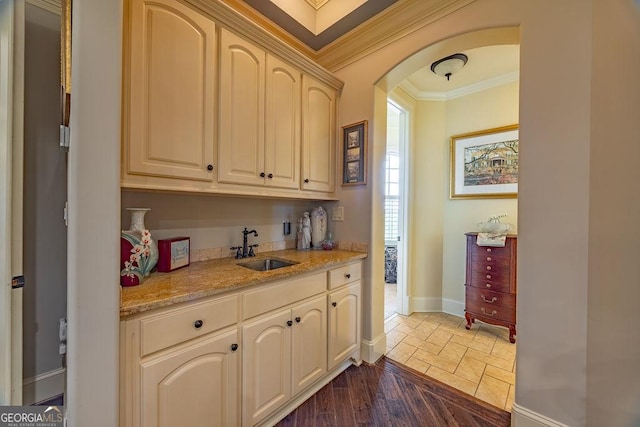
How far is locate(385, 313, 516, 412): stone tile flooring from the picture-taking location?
1.82 metres

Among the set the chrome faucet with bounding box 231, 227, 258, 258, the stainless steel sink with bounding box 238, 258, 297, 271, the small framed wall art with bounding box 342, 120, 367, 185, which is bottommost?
the stainless steel sink with bounding box 238, 258, 297, 271

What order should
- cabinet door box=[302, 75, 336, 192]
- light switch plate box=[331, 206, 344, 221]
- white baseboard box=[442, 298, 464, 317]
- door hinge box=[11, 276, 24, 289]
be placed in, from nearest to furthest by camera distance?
door hinge box=[11, 276, 24, 289], cabinet door box=[302, 75, 336, 192], light switch plate box=[331, 206, 344, 221], white baseboard box=[442, 298, 464, 317]

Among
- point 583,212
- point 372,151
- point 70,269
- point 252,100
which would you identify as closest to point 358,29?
point 372,151

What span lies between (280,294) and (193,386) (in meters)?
0.55

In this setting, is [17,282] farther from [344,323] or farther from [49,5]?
[344,323]

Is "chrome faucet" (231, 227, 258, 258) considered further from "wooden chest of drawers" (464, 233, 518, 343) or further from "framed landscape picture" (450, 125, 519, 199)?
"framed landscape picture" (450, 125, 519, 199)

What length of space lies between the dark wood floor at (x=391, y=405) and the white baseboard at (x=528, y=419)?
0.41 ft

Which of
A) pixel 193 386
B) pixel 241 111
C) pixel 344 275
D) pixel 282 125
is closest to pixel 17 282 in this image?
pixel 193 386

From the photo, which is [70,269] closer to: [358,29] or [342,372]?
[342,372]

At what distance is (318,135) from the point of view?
2129 mm

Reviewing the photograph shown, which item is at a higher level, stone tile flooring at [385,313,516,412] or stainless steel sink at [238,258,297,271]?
stainless steel sink at [238,258,297,271]

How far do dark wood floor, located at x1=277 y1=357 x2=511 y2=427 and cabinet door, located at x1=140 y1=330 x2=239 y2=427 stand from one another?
50 cm

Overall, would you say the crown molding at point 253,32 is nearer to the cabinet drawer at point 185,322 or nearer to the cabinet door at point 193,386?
the cabinet drawer at point 185,322

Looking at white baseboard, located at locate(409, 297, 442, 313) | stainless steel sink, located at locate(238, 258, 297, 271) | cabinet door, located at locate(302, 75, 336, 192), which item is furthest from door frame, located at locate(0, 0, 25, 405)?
white baseboard, located at locate(409, 297, 442, 313)
